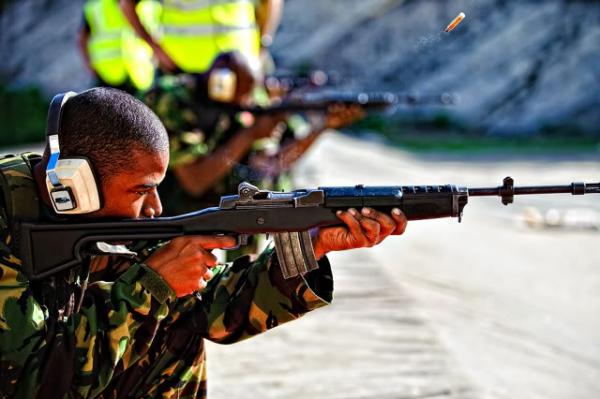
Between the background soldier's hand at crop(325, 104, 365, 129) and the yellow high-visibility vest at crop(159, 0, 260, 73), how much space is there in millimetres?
582

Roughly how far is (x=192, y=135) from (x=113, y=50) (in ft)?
9.24

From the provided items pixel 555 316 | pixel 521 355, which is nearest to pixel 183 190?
pixel 521 355

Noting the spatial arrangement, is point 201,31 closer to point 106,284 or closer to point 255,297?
point 255,297

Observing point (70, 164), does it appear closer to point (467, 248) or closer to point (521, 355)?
point (521, 355)

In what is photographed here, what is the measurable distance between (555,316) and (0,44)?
2799cm

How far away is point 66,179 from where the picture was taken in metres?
2.11

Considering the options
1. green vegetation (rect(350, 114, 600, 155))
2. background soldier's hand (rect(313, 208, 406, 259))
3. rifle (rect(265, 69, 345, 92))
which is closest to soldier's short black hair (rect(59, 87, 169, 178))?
background soldier's hand (rect(313, 208, 406, 259))

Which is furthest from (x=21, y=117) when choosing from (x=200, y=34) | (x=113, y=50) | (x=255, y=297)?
(x=255, y=297)

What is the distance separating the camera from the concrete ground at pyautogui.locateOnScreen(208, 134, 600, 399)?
12.2 ft

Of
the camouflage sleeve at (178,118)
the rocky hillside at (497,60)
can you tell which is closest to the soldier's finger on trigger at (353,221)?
the camouflage sleeve at (178,118)

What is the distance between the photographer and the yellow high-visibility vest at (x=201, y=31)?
5445 mm

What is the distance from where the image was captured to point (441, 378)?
3.72 meters

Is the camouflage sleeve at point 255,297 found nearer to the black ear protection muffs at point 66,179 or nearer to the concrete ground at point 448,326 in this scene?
the black ear protection muffs at point 66,179

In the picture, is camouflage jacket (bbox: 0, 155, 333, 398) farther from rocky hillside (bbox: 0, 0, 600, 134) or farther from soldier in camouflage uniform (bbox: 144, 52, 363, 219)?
rocky hillside (bbox: 0, 0, 600, 134)
